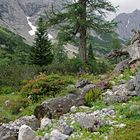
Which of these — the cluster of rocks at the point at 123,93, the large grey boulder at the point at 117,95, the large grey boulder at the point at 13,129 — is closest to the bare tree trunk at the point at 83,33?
the large grey boulder at the point at 117,95

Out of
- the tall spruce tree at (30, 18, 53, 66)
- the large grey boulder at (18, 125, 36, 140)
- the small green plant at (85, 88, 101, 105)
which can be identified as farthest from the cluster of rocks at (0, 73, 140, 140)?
the tall spruce tree at (30, 18, 53, 66)

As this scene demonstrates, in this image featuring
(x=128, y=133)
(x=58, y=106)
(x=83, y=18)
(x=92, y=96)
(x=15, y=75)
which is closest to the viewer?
(x=128, y=133)

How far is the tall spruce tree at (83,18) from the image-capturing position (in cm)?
3164

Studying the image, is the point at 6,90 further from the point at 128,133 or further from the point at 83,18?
the point at 128,133

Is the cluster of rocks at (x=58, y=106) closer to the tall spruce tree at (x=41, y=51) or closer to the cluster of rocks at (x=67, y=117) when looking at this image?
the cluster of rocks at (x=67, y=117)

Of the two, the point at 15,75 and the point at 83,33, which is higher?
the point at 83,33

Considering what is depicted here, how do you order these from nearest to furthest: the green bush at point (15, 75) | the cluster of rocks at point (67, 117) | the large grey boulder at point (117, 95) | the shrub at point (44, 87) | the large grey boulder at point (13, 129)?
A: the cluster of rocks at point (67, 117) → the large grey boulder at point (13, 129) → the large grey boulder at point (117, 95) → the shrub at point (44, 87) → the green bush at point (15, 75)

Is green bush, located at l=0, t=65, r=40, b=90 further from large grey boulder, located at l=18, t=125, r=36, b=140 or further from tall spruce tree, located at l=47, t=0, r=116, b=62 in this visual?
large grey boulder, located at l=18, t=125, r=36, b=140

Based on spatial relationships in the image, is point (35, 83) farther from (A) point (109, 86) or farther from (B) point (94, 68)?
(B) point (94, 68)

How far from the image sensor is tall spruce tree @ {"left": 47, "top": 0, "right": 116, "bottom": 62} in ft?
104

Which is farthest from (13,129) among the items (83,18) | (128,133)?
(83,18)

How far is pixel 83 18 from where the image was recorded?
32.1 metres

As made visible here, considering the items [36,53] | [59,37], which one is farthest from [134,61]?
[36,53]

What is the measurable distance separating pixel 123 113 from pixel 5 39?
164476 mm
